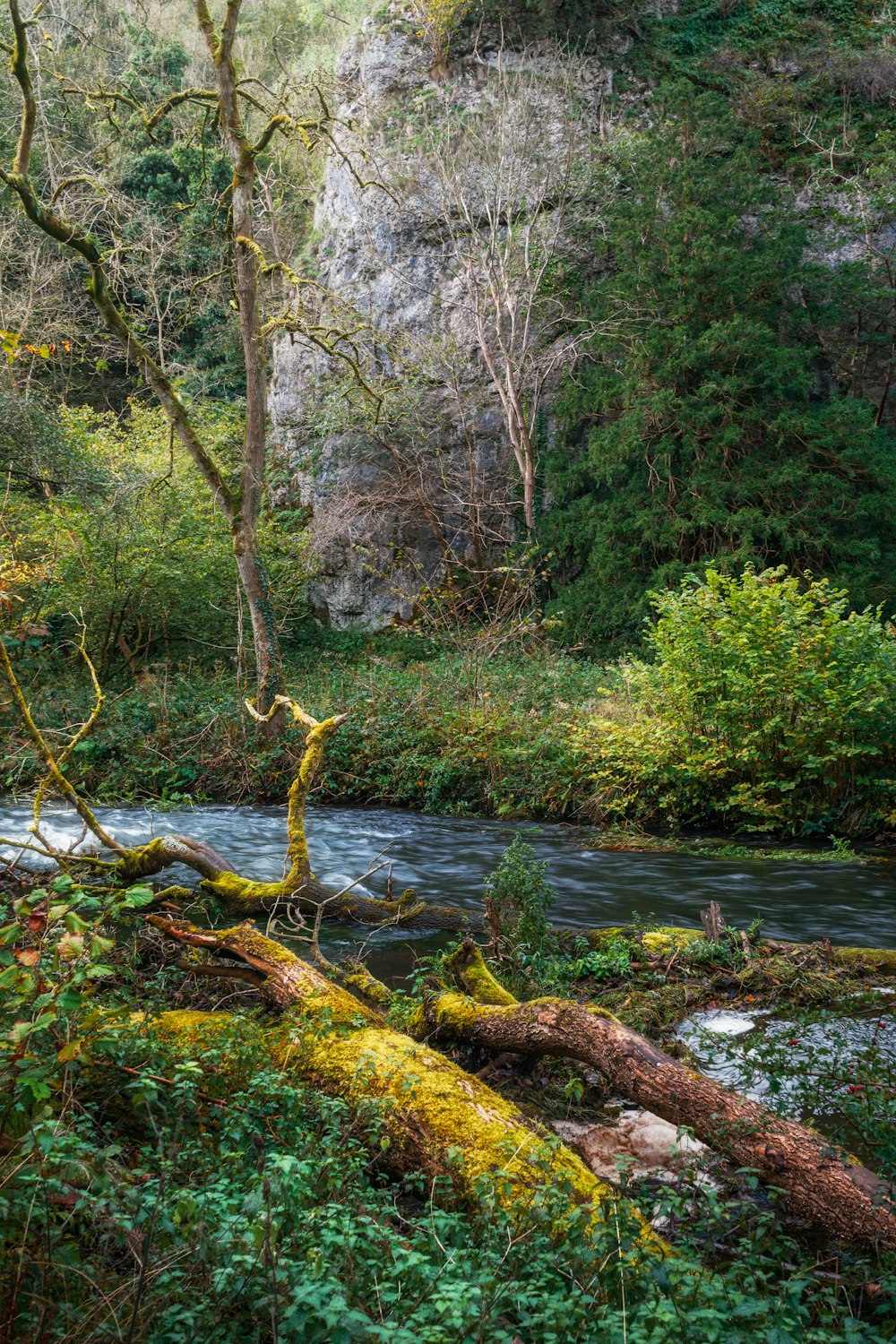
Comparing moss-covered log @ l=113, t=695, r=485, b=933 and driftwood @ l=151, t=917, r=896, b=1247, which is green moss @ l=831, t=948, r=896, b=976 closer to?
moss-covered log @ l=113, t=695, r=485, b=933

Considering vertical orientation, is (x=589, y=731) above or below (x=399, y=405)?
below

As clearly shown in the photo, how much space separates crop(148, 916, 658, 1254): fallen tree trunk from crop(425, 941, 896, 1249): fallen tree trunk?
0.44 meters

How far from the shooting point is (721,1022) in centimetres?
514

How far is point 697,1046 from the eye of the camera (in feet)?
15.6

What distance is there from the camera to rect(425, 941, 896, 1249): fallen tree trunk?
300 cm

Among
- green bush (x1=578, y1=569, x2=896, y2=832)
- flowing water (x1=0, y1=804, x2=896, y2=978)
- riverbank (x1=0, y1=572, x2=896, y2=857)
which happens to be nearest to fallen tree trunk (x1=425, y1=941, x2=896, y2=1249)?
flowing water (x1=0, y1=804, x2=896, y2=978)

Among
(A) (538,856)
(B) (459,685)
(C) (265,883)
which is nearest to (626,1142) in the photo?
(C) (265,883)

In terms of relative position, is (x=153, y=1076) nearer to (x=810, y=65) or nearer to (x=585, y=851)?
(x=585, y=851)

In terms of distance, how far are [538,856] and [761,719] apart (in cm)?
288

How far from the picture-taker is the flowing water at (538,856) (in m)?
7.34

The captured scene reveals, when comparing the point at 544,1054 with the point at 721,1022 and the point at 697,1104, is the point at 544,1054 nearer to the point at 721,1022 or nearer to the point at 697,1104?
the point at 697,1104

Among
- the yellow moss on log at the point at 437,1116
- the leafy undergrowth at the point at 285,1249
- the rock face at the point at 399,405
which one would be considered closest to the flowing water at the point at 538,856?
the yellow moss on log at the point at 437,1116

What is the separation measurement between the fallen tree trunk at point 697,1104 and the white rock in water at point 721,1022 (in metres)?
1.26

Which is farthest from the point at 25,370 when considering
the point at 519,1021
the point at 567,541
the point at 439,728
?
the point at 519,1021
